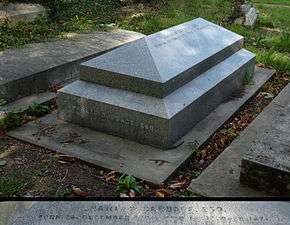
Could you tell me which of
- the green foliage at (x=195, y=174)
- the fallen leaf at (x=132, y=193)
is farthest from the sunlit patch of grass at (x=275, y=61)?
the fallen leaf at (x=132, y=193)

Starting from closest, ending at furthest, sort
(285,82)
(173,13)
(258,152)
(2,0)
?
(258,152) < (285,82) < (2,0) < (173,13)

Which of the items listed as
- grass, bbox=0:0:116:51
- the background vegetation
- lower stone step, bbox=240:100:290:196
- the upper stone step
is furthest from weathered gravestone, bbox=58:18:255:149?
grass, bbox=0:0:116:51

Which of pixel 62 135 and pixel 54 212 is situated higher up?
pixel 54 212

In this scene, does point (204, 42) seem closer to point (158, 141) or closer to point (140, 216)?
point (158, 141)

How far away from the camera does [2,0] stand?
28.1 feet

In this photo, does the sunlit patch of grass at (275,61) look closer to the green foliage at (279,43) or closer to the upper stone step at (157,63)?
the green foliage at (279,43)

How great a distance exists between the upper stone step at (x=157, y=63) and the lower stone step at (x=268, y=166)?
1185 millimetres

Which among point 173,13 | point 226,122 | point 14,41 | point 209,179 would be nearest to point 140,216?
point 209,179

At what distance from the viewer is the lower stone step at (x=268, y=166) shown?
3318 mm

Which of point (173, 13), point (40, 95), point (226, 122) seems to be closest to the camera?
point (226, 122)

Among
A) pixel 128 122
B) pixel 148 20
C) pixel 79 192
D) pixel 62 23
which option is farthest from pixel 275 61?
pixel 79 192

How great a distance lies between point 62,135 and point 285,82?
11.3 feet

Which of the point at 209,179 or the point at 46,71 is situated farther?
the point at 46,71

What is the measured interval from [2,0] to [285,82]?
18.3 feet
